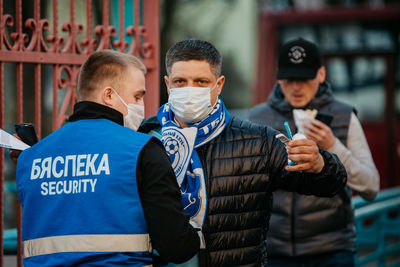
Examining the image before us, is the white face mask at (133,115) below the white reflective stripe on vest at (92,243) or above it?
above

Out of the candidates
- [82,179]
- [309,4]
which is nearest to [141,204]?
[82,179]

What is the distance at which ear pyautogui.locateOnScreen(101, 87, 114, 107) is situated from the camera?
2.48 metres

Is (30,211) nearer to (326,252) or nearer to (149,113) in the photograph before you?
(149,113)

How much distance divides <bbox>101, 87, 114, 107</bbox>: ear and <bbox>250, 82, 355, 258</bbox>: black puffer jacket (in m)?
1.57

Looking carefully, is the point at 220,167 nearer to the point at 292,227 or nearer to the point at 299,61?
the point at 292,227

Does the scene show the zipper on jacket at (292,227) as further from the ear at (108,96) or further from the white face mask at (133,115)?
the ear at (108,96)

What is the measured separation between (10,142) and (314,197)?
175cm

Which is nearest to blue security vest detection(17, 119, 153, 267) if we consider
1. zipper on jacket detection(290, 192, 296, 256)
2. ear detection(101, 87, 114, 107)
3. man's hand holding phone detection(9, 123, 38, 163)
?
ear detection(101, 87, 114, 107)

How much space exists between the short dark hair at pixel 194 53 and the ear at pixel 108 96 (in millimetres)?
514

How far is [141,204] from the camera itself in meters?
2.28

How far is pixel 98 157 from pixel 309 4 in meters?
7.60

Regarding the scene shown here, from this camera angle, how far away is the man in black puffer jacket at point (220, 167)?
2791mm

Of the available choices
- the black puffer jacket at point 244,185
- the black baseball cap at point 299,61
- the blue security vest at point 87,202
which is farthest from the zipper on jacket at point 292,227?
the blue security vest at point 87,202

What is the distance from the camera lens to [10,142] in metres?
2.78
